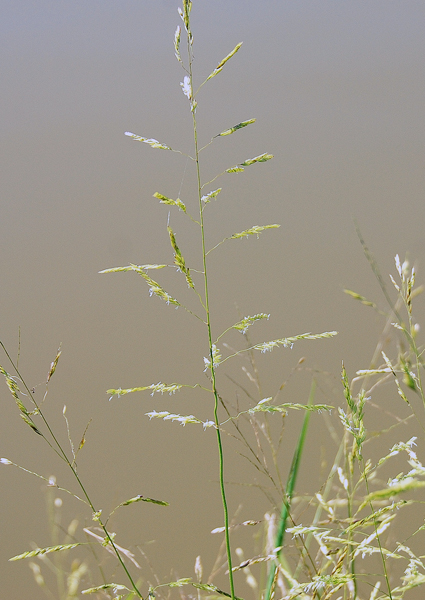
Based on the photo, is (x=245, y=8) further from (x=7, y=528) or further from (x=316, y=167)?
(x=7, y=528)

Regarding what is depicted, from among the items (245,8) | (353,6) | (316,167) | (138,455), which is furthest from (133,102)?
(138,455)

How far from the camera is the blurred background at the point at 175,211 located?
1.51 metres

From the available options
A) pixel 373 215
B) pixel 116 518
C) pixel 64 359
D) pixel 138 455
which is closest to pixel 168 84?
pixel 373 215

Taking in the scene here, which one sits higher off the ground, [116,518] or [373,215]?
[373,215]

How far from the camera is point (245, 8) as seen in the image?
161cm

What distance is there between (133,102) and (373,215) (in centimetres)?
71

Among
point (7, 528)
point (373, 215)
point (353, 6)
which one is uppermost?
point (353, 6)

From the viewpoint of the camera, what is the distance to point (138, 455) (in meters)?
1.50

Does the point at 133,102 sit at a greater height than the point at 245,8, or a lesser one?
lesser

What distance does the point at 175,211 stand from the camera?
155cm

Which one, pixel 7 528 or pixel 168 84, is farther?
pixel 168 84

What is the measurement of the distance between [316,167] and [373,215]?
0.65 feet

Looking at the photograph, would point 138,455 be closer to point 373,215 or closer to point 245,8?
point 373,215

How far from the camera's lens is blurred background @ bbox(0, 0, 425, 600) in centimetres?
151
